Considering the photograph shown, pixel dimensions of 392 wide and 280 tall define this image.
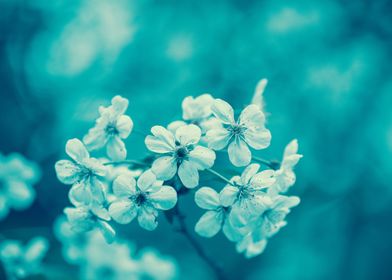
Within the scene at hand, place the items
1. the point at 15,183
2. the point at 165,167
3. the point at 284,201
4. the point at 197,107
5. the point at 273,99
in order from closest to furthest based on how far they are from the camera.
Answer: the point at 165,167
the point at 284,201
the point at 197,107
the point at 15,183
the point at 273,99

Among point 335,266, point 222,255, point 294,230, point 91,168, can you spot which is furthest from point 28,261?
point 335,266

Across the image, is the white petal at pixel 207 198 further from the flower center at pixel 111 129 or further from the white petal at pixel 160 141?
the flower center at pixel 111 129

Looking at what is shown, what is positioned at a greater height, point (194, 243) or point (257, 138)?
point (257, 138)

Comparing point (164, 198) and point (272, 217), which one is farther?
point (272, 217)

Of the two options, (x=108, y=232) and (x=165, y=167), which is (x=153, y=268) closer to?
(x=108, y=232)

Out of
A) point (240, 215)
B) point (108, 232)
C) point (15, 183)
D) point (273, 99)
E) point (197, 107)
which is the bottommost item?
point (108, 232)

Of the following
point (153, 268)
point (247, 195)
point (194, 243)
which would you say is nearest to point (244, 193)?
point (247, 195)

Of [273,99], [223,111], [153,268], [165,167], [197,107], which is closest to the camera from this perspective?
[165,167]

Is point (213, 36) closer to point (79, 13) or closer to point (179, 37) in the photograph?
point (179, 37)
